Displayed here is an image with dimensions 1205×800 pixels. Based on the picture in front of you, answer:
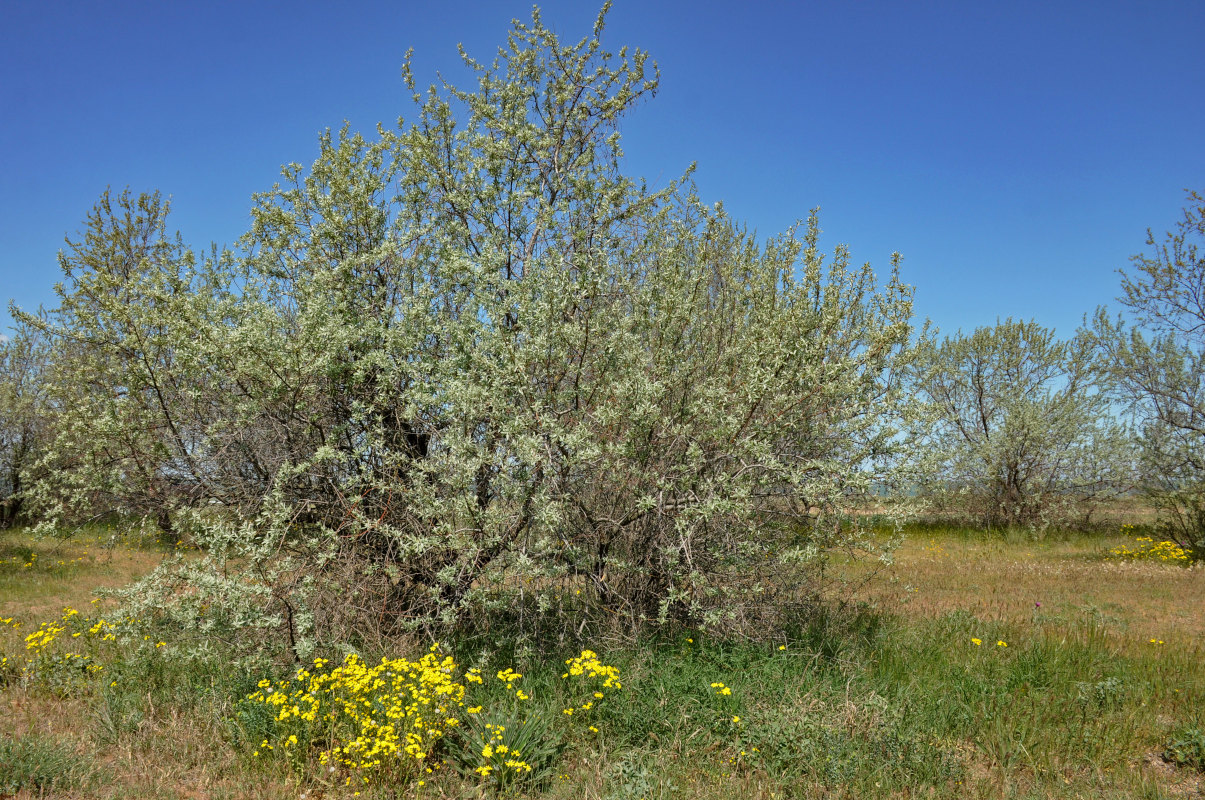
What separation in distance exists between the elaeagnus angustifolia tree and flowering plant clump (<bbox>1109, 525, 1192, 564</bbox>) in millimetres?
9716

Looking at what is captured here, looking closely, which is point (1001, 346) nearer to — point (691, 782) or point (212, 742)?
point (691, 782)

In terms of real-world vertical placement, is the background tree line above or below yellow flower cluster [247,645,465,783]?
above

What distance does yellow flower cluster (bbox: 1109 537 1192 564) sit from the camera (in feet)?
36.7

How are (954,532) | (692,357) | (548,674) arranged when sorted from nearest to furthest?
(548,674), (692,357), (954,532)

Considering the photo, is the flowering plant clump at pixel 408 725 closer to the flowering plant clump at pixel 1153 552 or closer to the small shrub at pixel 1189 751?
the small shrub at pixel 1189 751

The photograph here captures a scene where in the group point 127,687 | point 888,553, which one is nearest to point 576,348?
point 888,553

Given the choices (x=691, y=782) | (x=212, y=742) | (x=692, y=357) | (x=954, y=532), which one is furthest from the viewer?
(x=954, y=532)

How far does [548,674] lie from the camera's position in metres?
4.37

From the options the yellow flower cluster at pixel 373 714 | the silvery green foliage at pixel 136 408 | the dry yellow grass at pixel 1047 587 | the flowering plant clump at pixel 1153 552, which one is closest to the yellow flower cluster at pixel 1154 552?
the flowering plant clump at pixel 1153 552

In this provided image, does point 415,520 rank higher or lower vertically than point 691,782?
higher

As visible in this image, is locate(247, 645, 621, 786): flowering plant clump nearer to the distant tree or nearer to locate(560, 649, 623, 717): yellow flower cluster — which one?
locate(560, 649, 623, 717): yellow flower cluster

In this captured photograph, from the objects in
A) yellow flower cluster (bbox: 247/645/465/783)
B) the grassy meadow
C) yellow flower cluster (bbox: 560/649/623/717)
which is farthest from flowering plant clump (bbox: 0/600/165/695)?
yellow flower cluster (bbox: 560/649/623/717)

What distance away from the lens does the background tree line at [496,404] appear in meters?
4.35

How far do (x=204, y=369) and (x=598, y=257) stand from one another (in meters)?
2.90
